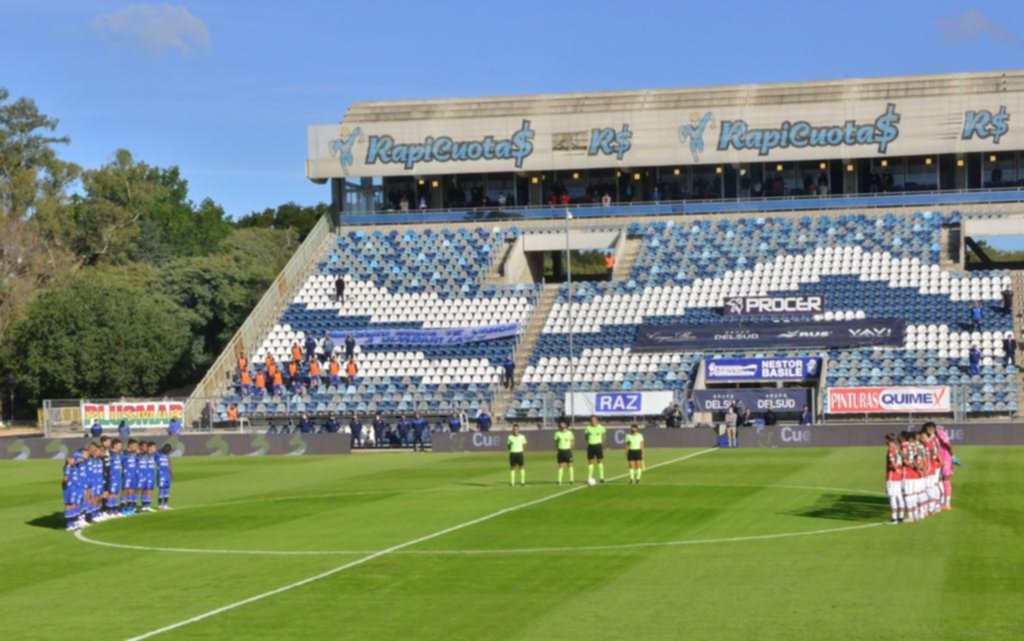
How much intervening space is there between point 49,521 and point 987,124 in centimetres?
5576

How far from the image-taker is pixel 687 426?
196ft

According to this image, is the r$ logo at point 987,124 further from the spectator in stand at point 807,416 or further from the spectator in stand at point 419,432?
the spectator in stand at point 419,432

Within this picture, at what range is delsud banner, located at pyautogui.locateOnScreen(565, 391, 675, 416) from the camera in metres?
63.2

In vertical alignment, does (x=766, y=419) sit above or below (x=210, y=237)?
below

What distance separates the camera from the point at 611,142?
81062mm

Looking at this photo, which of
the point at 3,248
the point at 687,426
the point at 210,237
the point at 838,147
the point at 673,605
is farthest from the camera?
the point at 210,237

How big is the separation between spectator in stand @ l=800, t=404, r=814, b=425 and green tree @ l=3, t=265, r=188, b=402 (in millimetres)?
36140

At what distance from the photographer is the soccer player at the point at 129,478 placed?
35250 mm

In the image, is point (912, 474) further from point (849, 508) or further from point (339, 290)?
point (339, 290)

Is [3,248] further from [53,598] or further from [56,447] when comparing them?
[53,598]

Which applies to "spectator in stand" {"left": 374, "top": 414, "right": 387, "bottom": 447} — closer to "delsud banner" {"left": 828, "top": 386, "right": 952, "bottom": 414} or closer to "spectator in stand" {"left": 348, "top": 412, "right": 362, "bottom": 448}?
"spectator in stand" {"left": 348, "top": 412, "right": 362, "bottom": 448}

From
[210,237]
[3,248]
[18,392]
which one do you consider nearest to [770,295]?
[18,392]

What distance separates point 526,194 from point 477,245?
5788 mm

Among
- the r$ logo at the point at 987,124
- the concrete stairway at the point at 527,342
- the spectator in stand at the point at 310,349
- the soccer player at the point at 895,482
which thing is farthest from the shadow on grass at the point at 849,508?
the r$ logo at the point at 987,124
